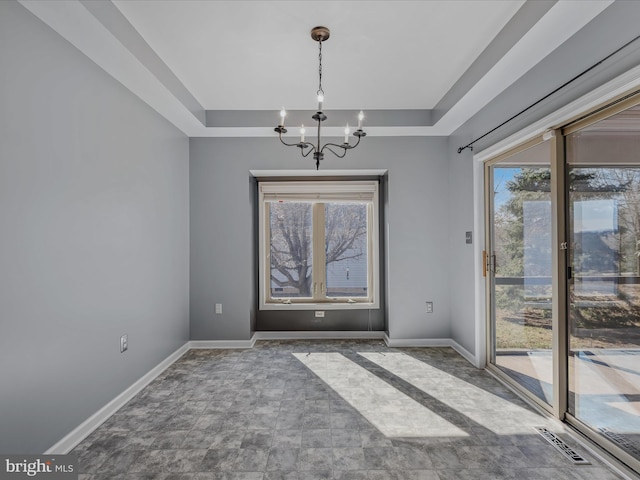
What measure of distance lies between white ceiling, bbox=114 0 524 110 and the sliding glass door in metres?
1.04

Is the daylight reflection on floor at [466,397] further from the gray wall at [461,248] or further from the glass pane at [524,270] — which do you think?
the gray wall at [461,248]

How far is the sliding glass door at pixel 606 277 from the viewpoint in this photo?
1.80 m

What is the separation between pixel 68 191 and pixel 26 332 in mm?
871

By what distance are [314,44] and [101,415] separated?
10.4 ft

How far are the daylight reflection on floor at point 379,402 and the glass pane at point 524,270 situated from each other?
911 millimetres

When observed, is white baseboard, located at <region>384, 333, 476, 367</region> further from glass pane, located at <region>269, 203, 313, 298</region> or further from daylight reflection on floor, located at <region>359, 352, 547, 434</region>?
glass pane, located at <region>269, 203, 313, 298</region>

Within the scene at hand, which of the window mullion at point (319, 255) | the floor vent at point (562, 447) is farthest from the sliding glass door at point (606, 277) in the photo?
the window mullion at point (319, 255)

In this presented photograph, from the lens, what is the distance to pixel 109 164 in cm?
249

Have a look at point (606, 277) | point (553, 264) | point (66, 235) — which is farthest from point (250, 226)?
point (606, 277)

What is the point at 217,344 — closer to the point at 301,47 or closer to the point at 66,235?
the point at 66,235

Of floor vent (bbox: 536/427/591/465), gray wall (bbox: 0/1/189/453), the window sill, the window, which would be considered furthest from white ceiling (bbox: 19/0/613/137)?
floor vent (bbox: 536/427/591/465)

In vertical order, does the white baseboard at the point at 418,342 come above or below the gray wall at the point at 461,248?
below

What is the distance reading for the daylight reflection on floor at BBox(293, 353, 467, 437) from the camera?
7.39 ft

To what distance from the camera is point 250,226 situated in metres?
4.05
